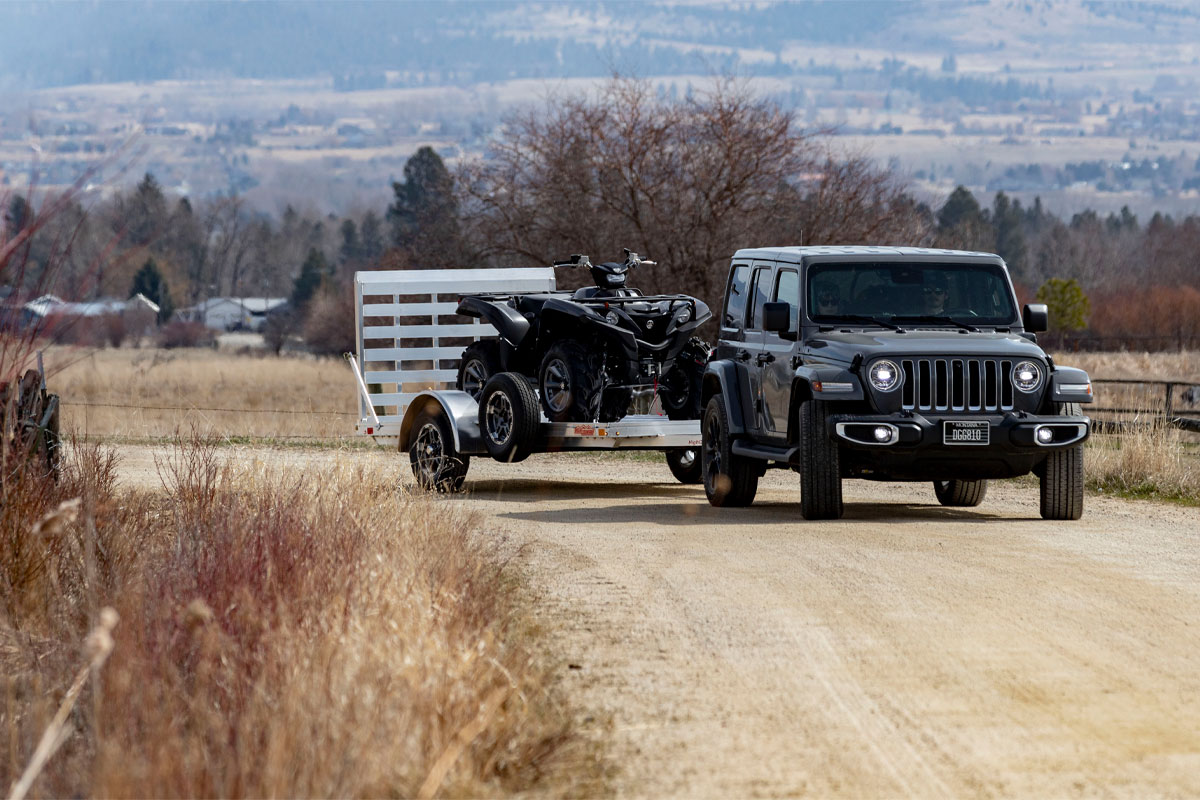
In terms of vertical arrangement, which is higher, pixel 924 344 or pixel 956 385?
pixel 924 344

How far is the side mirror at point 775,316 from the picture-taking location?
13.3 meters

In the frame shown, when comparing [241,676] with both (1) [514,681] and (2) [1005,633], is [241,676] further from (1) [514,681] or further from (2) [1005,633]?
(2) [1005,633]

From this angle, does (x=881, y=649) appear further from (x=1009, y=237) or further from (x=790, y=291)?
(x=1009, y=237)

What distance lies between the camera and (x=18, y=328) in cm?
815

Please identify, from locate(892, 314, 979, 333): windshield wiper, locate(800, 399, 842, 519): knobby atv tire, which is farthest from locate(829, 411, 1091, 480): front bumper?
locate(892, 314, 979, 333): windshield wiper

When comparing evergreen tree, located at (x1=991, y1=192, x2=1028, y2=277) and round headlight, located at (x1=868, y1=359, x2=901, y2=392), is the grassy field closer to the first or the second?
round headlight, located at (x1=868, y1=359, x2=901, y2=392)

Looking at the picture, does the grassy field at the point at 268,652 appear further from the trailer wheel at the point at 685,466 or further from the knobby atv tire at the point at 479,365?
the trailer wheel at the point at 685,466

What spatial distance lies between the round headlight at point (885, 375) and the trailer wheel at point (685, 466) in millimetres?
5473

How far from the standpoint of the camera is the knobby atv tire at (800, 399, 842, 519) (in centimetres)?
1273

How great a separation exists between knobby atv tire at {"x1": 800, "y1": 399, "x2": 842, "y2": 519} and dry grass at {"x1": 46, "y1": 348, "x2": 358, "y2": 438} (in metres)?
10.6

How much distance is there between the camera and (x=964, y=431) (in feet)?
41.0

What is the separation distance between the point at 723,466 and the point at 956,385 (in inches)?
104

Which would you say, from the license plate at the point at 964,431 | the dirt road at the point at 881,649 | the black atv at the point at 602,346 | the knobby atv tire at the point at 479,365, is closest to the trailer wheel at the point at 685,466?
the black atv at the point at 602,346

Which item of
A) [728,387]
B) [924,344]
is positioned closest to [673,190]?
[728,387]
